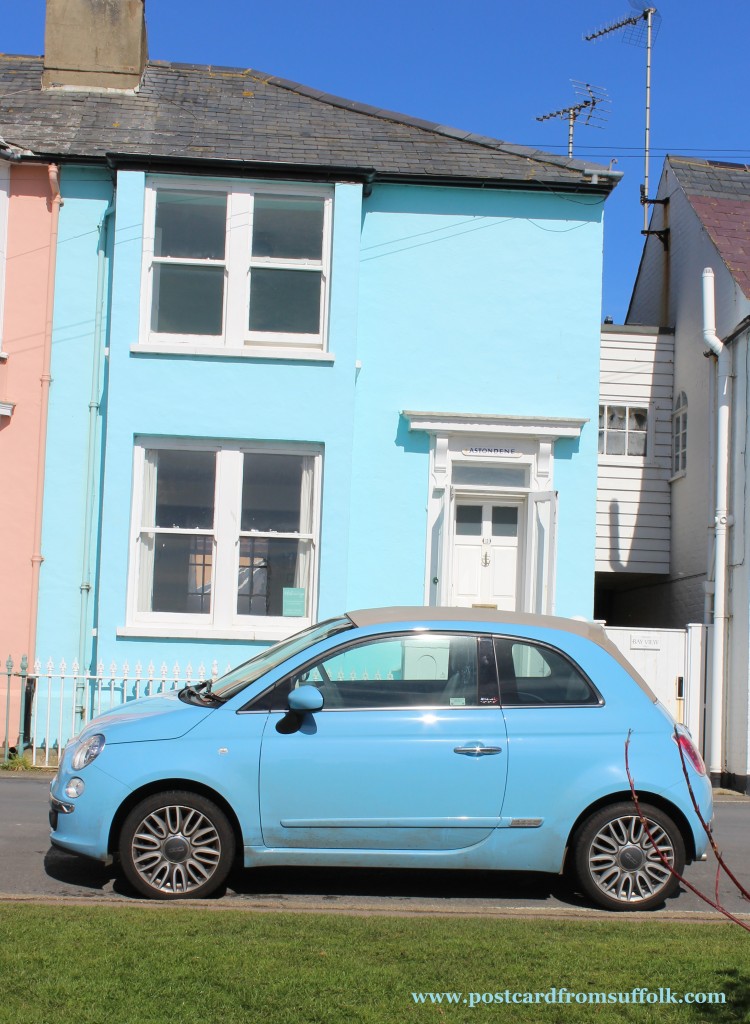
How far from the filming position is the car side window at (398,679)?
267 inches

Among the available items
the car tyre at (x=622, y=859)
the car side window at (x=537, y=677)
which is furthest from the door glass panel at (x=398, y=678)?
the car tyre at (x=622, y=859)

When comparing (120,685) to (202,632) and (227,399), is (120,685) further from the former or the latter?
(227,399)

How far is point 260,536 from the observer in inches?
501

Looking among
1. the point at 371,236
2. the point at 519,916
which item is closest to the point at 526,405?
the point at 371,236

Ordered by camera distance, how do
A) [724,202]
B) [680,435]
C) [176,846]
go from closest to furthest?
[176,846] → [724,202] → [680,435]

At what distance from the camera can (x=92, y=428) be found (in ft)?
42.2

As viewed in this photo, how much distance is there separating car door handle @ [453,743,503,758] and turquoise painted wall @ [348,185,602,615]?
6245 mm

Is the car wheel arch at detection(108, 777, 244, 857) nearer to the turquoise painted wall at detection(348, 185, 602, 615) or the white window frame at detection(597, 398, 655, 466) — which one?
the turquoise painted wall at detection(348, 185, 602, 615)

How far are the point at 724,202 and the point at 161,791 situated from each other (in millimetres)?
12753

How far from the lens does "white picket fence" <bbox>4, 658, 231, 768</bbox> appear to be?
38.6 ft

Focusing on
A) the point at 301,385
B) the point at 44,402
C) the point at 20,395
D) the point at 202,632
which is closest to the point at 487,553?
the point at 301,385

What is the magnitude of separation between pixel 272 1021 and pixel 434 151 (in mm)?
11382

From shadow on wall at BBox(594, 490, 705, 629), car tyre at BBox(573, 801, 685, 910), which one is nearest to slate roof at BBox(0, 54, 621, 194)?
shadow on wall at BBox(594, 490, 705, 629)

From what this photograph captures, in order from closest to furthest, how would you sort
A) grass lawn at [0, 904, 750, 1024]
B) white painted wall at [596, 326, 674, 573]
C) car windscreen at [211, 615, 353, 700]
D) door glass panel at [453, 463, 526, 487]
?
grass lawn at [0, 904, 750, 1024]
car windscreen at [211, 615, 353, 700]
door glass panel at [453, 463, 526, 487]
white painted wall at [596, 326, 674, 573]
